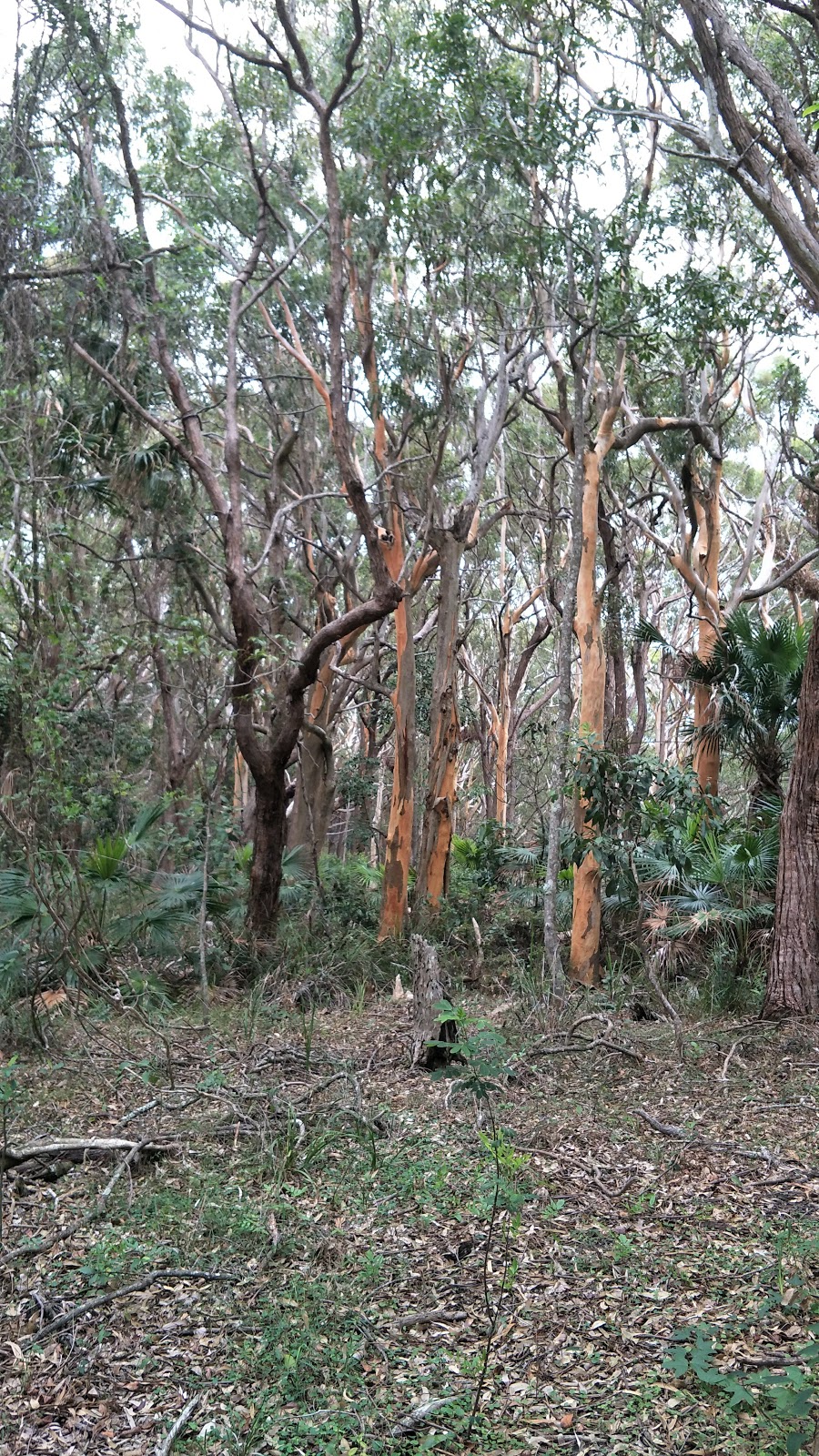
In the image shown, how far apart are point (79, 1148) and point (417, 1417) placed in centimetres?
254

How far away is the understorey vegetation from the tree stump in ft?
0.13

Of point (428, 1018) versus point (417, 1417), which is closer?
point (417, 1417)

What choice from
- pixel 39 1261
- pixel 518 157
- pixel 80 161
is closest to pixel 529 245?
pixel 518 157

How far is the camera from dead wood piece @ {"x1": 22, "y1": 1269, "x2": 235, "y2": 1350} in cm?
377

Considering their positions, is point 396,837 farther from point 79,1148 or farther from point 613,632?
point 79,1148

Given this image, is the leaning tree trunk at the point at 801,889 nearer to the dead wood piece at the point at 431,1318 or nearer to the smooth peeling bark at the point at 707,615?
the dead wood piece at the point at 431,1318

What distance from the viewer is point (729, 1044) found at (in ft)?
22.8

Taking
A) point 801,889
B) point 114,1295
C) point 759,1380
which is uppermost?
point 801,889

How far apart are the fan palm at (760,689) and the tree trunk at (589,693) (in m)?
1.24

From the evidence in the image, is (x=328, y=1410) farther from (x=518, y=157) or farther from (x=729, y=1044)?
(x=518, y=157)

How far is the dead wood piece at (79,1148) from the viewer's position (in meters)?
5.03

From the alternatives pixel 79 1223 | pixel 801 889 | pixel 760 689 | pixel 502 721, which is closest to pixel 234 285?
pixel 760 689

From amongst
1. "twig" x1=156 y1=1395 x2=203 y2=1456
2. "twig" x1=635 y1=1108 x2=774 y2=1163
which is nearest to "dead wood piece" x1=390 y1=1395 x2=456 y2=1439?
"twig" x1=156 y1=1395 x2=203 y2=1456

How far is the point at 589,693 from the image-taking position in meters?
11.5
